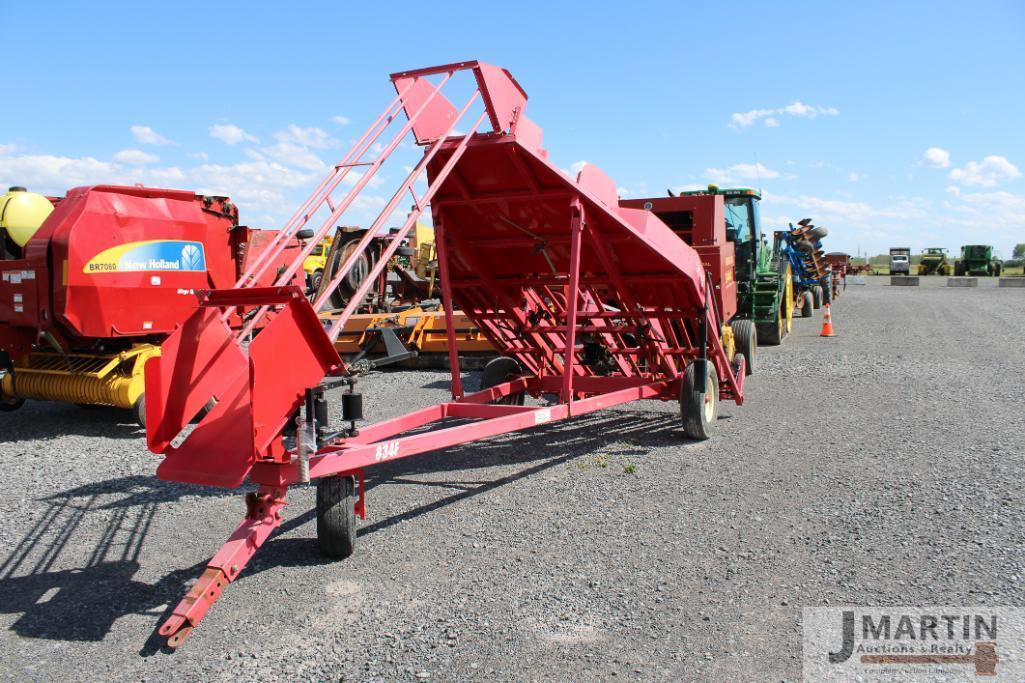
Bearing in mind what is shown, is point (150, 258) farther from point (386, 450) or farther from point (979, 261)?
point (979, 261)

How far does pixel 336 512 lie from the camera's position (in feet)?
14.3

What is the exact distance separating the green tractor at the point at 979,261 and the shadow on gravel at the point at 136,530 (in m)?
50.0

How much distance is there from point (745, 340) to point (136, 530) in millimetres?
8529

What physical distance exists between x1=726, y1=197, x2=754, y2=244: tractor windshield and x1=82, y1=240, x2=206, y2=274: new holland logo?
911cm

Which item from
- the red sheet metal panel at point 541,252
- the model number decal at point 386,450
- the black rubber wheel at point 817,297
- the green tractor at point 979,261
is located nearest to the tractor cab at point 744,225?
the red sheet metal panel at point 541,252

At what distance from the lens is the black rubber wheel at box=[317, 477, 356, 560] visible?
4.36 metres

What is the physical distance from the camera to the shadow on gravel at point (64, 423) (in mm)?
8211

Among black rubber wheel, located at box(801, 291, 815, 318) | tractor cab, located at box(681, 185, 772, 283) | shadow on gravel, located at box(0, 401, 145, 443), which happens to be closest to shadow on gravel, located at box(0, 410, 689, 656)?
shadow on gravel, located at box(0, 401, 145, 443)

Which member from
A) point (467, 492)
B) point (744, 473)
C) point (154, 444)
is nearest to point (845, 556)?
point (744, 473)

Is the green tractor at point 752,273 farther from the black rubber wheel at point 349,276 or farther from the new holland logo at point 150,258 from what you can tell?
the new holland logo at point 150,258

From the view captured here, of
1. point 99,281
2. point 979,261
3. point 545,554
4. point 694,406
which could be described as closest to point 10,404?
point 99,281

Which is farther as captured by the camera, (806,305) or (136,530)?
(806,305)

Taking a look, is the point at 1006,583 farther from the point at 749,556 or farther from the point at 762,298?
the point at 762,298

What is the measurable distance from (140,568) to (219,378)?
1243 mm
